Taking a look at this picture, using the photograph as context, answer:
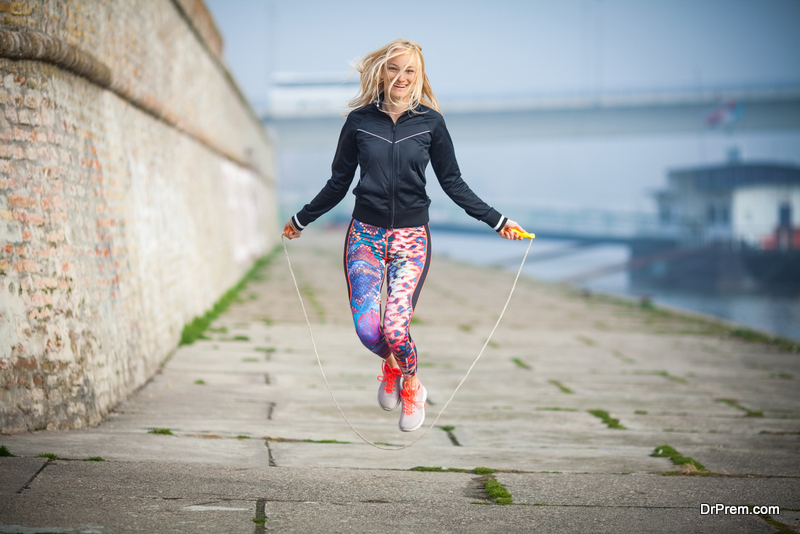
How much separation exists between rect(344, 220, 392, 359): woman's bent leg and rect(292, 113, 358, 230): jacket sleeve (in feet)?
0.68

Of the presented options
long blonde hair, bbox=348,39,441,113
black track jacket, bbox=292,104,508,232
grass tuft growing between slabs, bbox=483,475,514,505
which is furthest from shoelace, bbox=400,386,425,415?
long blonde hair, bbox=348,39,441,113

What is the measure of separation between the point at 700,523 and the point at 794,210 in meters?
49.4

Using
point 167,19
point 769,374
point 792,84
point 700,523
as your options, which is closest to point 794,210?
point 792,84

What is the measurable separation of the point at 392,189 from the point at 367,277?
18.5 inches

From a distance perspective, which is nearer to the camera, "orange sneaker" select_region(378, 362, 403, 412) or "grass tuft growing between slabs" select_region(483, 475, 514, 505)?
"grass tuft growing between slabs" select_region(483, 475, 514, 505)

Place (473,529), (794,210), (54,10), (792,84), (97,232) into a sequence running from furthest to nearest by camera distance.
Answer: (794,210), (792,84), (97,232), (54,10), (473,529)

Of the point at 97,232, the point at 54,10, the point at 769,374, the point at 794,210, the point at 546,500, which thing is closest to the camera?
the point at 546,500

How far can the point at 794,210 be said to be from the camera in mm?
47250

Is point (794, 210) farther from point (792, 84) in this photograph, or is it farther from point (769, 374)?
point (769, 374)

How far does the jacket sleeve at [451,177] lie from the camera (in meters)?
4.11

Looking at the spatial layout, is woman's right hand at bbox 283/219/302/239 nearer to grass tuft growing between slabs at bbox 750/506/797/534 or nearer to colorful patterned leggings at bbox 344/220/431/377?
colorful patterned leggings at bbox 344/220/431/377

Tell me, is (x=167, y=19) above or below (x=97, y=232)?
above

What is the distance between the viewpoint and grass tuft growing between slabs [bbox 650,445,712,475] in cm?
439

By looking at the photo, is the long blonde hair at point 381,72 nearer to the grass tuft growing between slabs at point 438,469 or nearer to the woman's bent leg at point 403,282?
the woman's bent leg at point 403,282
